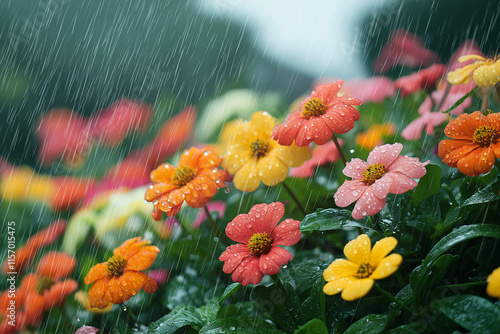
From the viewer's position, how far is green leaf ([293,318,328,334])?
1.50ft

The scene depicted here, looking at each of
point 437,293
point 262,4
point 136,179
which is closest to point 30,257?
point 136,179

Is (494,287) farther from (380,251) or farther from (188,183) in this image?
(188,183)

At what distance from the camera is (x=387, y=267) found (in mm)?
404

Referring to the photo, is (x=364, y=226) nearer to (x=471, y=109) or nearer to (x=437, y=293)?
(x=437, y=293)

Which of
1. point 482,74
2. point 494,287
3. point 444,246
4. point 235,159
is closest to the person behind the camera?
point 494,287

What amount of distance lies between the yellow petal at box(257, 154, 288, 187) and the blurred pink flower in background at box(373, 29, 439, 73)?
85 centimetres

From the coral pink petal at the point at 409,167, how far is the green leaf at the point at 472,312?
5.7 inches

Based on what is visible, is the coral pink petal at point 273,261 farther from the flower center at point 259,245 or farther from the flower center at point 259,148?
the flower center at point 259,148

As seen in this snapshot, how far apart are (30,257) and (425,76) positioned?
95cm

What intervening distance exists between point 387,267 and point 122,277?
37cm

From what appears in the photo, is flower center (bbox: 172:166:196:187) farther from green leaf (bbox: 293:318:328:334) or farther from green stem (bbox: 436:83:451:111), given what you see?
green stem (bbox: 436:83:451:111)

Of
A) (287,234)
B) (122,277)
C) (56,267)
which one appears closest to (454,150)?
(287,234)

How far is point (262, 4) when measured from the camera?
1.60 meters

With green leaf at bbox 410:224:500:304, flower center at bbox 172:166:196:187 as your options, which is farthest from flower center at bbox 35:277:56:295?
green leaf at bbox 410:224:500:304
